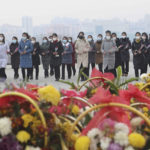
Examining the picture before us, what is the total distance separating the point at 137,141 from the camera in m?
1.74

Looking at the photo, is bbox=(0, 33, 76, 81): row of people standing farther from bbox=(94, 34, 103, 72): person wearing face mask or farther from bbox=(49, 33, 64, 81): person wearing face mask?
bbox=(94, 34, 103, 72): person wearing face mask

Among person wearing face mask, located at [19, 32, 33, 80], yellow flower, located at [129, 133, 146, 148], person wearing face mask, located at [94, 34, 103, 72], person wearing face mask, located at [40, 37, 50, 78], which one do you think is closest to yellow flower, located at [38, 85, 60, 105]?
yellow flower, located at [129, 133, 146, 148]

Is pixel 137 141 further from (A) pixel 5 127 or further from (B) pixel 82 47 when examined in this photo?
(B) pixel 82 47

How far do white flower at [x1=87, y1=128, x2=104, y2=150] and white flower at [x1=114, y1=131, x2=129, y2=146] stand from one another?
9 centimetres

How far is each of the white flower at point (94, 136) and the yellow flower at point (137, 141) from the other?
169 millimetres

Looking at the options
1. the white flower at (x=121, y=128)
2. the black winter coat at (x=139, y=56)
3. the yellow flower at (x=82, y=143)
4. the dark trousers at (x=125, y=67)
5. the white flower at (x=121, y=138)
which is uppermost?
the white flower at (x=121, y=128)

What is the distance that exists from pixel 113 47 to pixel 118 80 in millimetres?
7261

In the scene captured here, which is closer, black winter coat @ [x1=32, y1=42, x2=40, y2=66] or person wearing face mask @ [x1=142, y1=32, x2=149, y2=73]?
person wearing face mask @ [x1=142, y1=32, x2=149, y2=73]

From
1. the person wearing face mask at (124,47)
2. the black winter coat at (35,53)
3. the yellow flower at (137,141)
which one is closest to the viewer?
the yellow flower at (137,141)

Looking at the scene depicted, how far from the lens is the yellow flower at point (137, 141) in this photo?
1739 millimetres

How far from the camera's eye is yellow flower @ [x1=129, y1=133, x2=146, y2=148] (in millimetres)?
1739

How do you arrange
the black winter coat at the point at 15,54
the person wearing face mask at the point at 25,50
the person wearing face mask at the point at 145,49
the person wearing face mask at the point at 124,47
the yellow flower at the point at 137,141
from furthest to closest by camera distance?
the person wearing face mask at the point at 124,47 < the black winter coat at the point at 15,54 < the person wearing face mask at the point at 145,49 < the person wearing face mask at the point at 25,50 < the yellow flower at the point at 137,141

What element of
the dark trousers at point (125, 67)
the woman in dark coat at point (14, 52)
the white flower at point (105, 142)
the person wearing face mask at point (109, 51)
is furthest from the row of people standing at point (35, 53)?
the white flower at point (105, 142)

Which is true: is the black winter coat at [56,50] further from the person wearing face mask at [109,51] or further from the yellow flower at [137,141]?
the yellow flower at [137,141]
